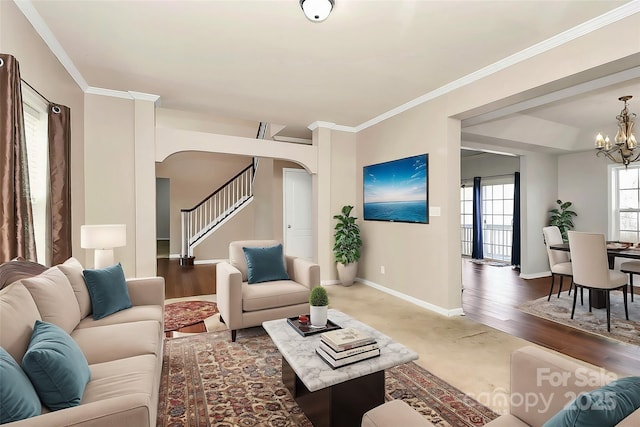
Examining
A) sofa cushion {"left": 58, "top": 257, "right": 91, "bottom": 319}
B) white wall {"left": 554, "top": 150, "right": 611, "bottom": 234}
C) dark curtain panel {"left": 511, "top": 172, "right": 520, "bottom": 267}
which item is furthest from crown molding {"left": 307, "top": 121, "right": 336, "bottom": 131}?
white wall {"left": 554, "top": 150, "right": 611, "bottom": 234}

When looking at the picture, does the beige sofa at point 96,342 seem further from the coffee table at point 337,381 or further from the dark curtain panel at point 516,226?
the dark curtain panel at point 516,226

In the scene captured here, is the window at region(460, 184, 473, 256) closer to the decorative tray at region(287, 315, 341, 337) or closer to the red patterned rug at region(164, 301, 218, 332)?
the red patterned rug at region(164, 301, 218, 332)

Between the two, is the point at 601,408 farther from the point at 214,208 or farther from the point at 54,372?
the point at 214,208

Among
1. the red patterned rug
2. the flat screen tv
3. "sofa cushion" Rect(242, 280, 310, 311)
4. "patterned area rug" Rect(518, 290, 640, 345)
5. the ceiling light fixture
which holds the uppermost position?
the ceiling light fixture

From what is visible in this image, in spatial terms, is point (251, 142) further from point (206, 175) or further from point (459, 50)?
point (206, 175)

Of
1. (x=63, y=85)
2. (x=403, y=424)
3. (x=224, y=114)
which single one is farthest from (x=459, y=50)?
(x=63, y=85)

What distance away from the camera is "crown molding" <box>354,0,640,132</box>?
2.29m

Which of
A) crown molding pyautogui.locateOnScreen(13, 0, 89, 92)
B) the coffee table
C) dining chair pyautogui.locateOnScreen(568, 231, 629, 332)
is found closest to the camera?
the coffee table

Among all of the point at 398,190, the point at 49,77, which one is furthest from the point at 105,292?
the point at 398,190

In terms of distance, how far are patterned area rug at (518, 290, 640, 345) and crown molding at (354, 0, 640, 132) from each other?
2.80m

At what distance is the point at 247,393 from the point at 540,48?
12.2ft

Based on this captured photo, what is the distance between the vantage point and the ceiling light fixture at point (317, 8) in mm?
2158

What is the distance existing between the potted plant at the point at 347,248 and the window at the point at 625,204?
15.5 ft

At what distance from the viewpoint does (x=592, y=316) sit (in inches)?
142
